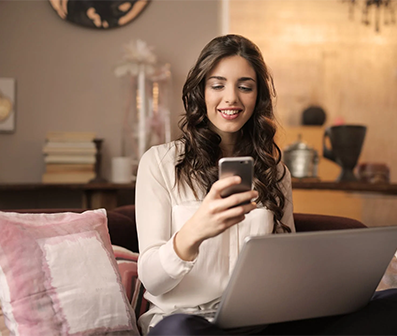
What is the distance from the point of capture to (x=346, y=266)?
1.09 meters

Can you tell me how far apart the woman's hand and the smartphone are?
0.01 m

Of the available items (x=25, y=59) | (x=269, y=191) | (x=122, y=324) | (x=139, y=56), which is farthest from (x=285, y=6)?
(x=122, y=324)

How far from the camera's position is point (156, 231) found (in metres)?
1.33

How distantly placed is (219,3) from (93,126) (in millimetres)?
999

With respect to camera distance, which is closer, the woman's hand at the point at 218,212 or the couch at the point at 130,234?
the woman's hand at the point at 218,212

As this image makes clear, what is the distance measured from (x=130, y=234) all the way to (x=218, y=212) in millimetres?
913

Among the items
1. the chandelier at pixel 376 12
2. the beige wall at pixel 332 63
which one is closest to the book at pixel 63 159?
the beige wall at pixel 332 63

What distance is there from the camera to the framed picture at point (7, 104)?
286 centimetres

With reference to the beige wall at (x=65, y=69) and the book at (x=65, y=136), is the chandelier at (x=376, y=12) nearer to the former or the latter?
the beige wall at (x=65, y=69)

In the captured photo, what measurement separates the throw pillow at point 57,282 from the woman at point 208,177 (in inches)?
4.0

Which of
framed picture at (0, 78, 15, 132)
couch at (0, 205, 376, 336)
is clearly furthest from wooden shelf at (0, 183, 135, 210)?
couch at (0, 205, 376, 336)

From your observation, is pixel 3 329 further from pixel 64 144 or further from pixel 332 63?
pixel 332 63

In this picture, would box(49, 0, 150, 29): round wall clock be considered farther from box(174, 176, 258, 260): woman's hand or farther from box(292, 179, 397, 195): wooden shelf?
box(174, 176, 258, 260): woman's hand

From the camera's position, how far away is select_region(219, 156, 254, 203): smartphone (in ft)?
3.28
